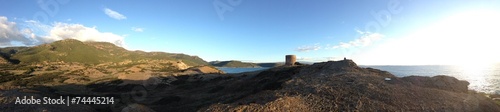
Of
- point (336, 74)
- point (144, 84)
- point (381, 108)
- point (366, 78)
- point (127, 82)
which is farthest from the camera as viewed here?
point (127, 82)

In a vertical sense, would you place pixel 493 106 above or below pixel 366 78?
below

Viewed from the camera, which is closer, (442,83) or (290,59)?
(442,83)

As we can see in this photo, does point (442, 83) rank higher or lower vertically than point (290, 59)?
lower

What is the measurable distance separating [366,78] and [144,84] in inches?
2186

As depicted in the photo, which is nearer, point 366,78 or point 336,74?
point 366,78

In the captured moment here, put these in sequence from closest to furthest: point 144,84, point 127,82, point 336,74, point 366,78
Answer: point 366,78, point 336,74, point 144,84, point 127,82

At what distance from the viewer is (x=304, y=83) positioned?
35031mm

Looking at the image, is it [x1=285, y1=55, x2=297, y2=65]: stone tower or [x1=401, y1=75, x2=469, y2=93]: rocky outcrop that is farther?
[x1=285, y1=55, x2=297, y2=65]: stone tower

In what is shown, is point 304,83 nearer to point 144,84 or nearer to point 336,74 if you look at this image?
point 336,74

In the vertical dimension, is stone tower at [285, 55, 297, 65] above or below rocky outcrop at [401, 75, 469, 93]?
above

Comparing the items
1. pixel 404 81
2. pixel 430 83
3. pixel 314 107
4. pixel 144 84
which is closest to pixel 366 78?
pixel 404 81

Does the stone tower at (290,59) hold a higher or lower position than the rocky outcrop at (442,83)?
higher

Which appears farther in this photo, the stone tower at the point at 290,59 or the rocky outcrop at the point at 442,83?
the stone tower at the point at 290,59

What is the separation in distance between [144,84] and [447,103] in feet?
211
